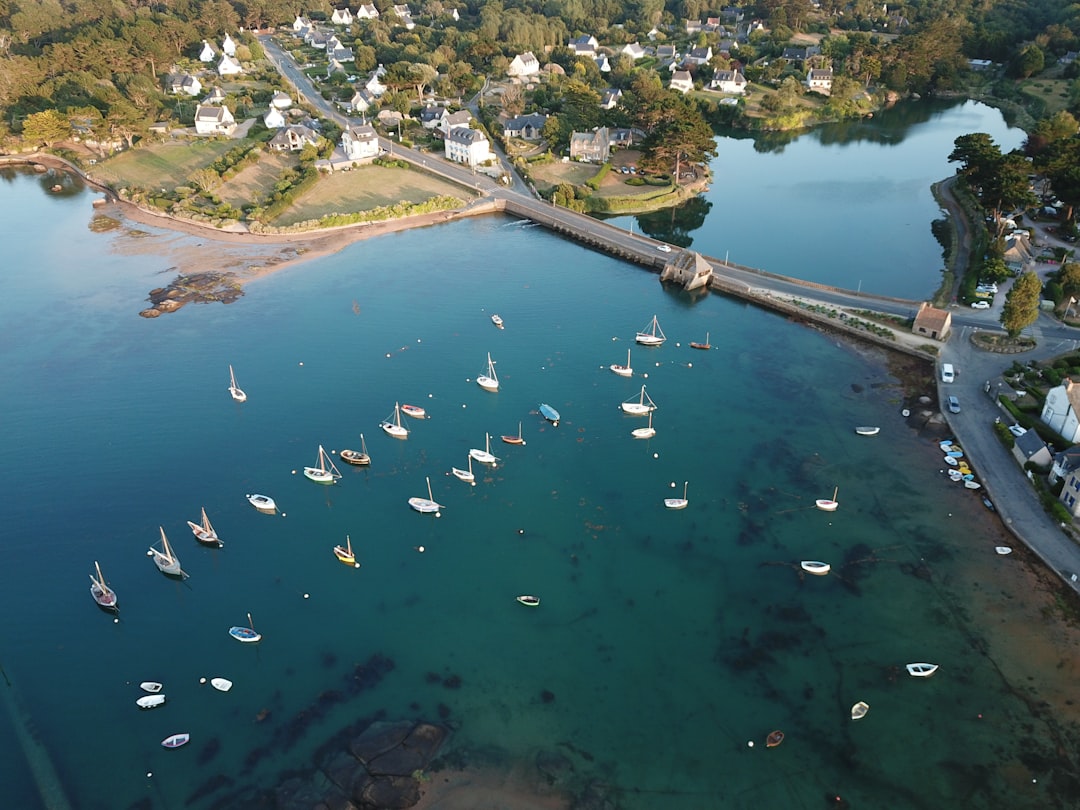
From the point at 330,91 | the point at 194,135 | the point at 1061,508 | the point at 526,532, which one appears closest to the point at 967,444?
the point at 1061,508

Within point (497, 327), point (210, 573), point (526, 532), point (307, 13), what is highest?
point (307, 13)

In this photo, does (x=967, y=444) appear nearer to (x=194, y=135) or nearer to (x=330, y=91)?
(x=194, y=135)

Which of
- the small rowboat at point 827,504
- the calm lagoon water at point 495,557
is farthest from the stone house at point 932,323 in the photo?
the small rowboat at point 827,504

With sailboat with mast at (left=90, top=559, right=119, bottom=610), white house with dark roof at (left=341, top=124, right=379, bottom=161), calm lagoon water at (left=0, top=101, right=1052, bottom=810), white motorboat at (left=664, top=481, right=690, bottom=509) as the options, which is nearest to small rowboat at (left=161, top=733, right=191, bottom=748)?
calm lagoon water at (left=0, top=101, right=1052, bottom=810)

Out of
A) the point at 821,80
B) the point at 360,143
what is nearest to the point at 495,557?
the point at 360,143

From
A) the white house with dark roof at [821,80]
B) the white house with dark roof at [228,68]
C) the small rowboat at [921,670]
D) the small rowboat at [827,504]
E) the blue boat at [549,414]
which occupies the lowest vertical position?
the small rowboat at [921,670]

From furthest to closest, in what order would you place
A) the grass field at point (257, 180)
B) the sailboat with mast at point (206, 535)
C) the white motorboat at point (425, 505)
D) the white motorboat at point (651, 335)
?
the grass field at point (257, 180)
the white motorboat at point (651, 335)
the white motorboat at point (425, 505)
the sailboat with mast at point (206, 535)

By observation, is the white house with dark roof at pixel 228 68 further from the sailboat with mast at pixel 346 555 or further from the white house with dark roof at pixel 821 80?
the sailboat with mast at pixel 346 555
